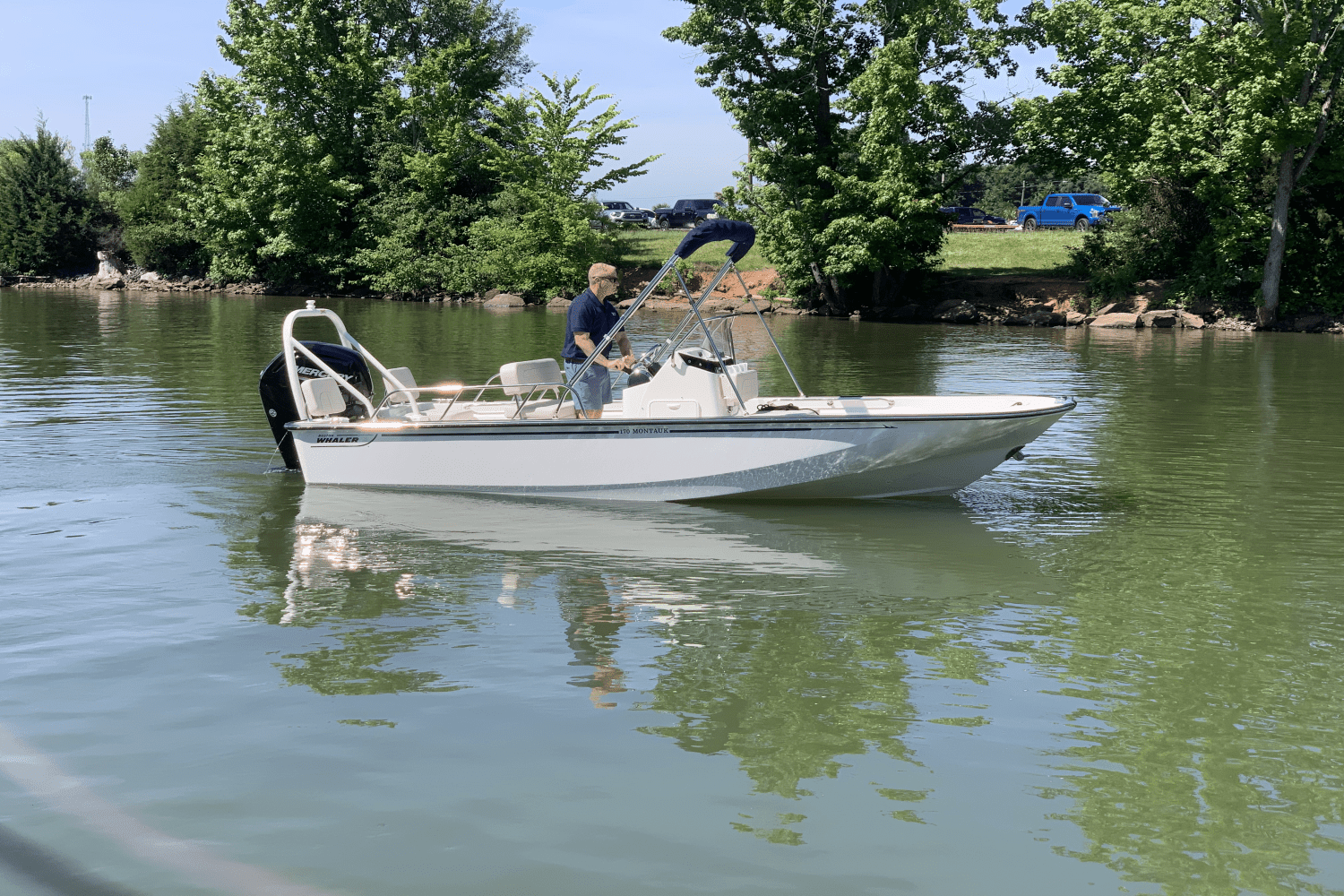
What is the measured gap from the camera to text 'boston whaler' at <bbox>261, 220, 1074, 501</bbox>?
1038 cm

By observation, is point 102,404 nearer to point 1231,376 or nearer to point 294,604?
point 294,604

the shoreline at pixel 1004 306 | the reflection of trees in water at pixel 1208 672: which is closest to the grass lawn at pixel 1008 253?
the shoreline at pixel 1004 306

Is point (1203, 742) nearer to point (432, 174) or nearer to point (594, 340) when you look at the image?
point (594, 340)

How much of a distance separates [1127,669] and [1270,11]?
104 feet

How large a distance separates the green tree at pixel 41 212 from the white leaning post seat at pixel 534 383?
61.9 metres

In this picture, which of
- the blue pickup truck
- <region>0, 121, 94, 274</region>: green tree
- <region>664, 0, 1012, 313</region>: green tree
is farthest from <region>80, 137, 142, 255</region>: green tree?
the blue pickup truck

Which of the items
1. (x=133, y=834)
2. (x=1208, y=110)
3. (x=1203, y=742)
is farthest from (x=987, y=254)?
(x=133, y=834)

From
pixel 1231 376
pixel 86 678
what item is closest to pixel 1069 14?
pixel 1231 376

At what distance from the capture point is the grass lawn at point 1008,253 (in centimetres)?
4562

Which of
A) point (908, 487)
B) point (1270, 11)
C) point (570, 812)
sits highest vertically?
point (1270, 11)

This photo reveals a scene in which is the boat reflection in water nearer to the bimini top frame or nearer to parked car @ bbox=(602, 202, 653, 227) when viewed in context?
the bimini top frame

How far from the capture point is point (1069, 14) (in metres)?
36.4

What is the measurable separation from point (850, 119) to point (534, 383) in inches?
1315

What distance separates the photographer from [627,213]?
6944 centimetres
